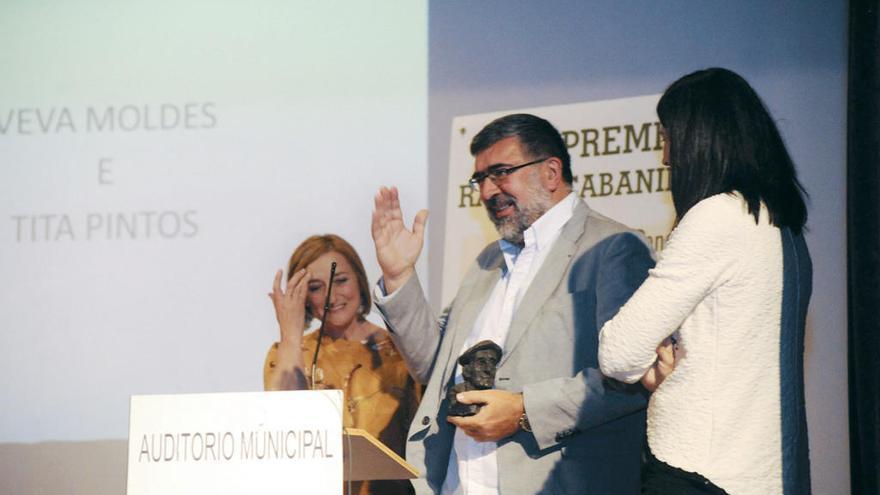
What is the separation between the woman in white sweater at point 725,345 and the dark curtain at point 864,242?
1.02 meters

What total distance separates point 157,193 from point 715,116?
260 cm

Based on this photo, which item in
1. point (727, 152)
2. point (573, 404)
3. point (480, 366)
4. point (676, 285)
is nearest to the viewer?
point (676, 285)

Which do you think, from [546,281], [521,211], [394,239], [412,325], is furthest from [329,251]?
[546,281]

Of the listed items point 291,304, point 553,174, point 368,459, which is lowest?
point 368,459

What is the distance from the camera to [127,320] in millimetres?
4234

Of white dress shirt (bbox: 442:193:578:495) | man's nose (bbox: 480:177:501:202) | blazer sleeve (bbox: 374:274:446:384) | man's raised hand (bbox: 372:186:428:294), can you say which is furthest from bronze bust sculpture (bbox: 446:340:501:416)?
man's nose (bbox: 480:177:501:202)

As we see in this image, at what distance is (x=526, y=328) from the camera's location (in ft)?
10.9

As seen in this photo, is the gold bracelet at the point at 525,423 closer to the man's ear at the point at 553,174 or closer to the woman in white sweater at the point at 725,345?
the woman in white sweater at the point at 725,345

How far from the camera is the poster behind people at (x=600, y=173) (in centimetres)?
385

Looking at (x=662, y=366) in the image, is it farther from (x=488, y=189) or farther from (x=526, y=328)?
(x=488, y=189)

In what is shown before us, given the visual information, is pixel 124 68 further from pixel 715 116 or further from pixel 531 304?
pixel 715 116

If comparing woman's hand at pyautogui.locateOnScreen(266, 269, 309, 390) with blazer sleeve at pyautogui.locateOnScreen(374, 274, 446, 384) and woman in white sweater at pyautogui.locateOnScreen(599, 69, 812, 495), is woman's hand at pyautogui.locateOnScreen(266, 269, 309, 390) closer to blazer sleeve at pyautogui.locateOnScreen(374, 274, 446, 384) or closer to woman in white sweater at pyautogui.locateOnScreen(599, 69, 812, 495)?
blazer sleeve at pyautogui.locateOnScreen(374, 274, 446, 384)

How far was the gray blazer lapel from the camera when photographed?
333 cm

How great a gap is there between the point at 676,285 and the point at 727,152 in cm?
39
